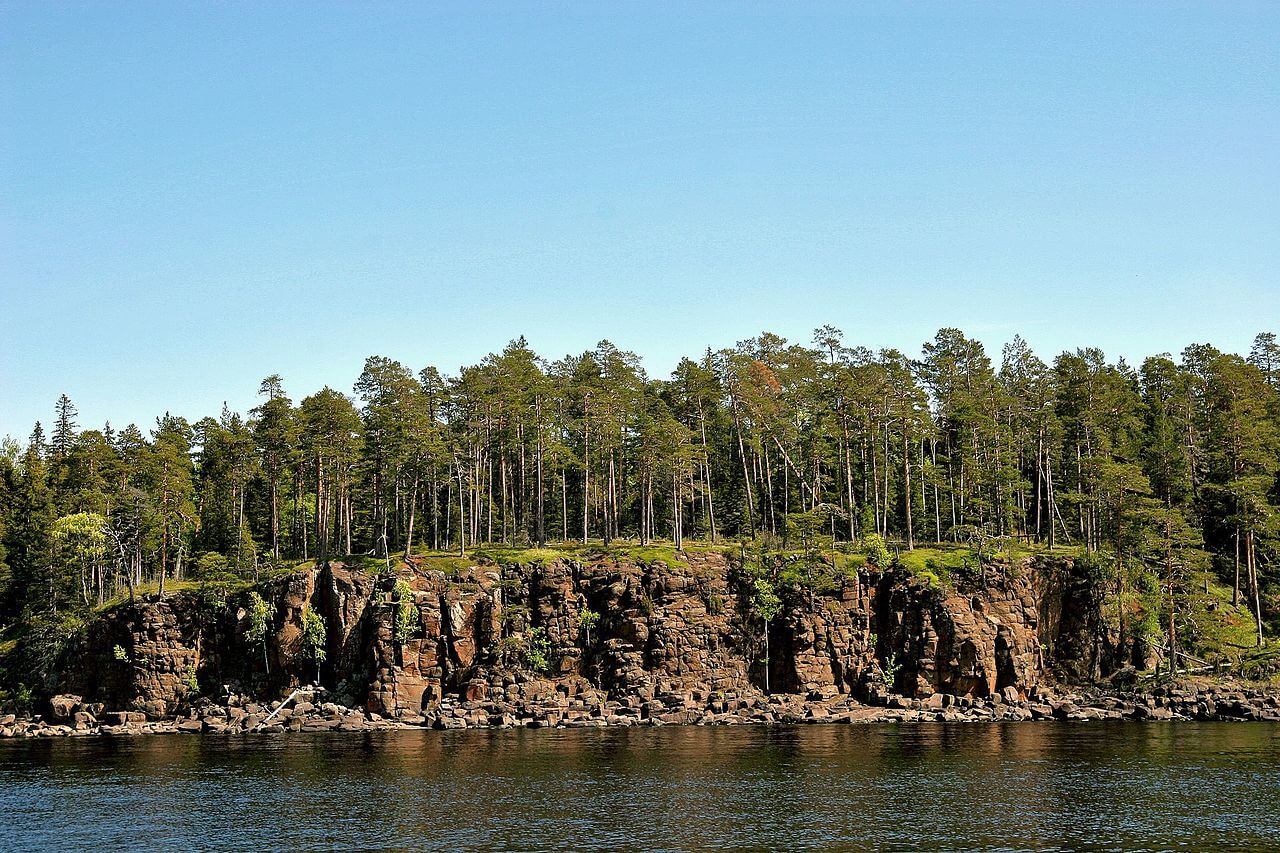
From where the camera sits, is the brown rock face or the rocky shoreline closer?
the rocky shoreline

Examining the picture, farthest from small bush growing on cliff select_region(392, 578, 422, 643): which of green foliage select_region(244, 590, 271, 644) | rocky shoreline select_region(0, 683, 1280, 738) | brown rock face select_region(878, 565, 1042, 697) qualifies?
brown rock face select_region(878, 565, 1042, 697)

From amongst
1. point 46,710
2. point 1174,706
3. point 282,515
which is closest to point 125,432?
point 282,515

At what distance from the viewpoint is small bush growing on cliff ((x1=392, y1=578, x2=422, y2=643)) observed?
3551 inches

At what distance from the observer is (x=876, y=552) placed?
322 feet

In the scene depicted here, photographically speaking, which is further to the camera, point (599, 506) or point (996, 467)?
point (599, 506)

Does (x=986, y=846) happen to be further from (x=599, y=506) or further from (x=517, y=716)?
(x=599, y=506)

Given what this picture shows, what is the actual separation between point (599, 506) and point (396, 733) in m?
46.3

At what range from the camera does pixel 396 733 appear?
79.9 metres

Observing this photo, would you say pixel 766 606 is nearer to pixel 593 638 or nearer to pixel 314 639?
pixel 593 638

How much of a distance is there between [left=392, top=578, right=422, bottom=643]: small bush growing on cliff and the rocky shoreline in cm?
627

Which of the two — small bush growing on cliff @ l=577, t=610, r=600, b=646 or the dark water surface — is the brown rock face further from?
small bush growing on cliff @ l=577, t=610, r=600, b=646

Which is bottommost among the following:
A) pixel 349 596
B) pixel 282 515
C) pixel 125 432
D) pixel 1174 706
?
pixel 1174 706

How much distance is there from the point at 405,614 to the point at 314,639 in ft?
26.8

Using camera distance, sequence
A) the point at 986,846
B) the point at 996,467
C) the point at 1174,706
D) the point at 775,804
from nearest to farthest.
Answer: the point at 986,846 < the point at 775,804 < the point at 1174,706 < the point at 996,467
